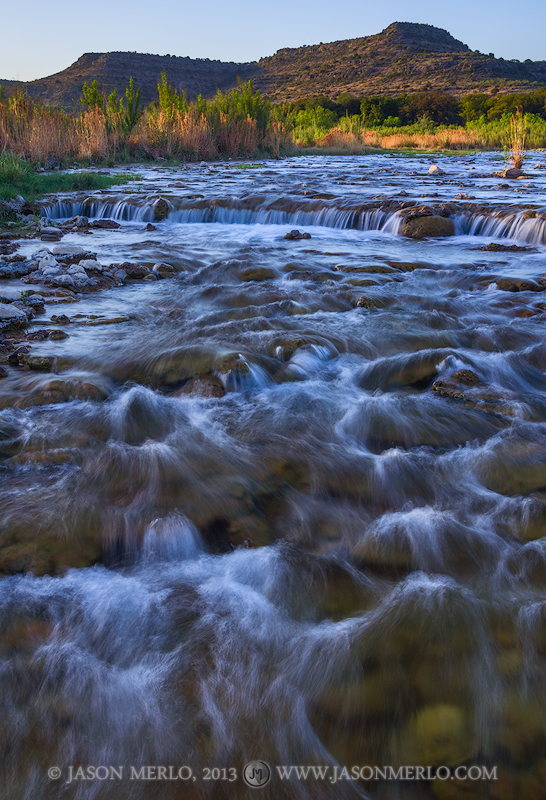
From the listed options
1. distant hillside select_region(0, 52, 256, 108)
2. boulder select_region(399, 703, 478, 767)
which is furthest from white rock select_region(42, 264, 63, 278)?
distant hillside select_region(0, 52, 256, 108)

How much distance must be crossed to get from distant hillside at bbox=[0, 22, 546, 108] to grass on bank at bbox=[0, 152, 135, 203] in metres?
58.2

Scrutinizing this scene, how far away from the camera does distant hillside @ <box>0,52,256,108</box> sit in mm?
68438

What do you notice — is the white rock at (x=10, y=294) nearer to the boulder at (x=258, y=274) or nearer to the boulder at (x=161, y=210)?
the boulder at (x=258, y=274)

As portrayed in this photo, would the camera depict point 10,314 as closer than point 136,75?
Yes

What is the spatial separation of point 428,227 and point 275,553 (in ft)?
28.1

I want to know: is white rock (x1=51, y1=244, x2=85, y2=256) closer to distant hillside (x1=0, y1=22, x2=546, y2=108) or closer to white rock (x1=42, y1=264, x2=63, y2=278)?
white rock (x1=42, y1=264, x2=63, y2=278)

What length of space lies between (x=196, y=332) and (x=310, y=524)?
9.73 ft

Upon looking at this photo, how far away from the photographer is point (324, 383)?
4258 millimetres

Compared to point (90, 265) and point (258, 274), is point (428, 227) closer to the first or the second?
point (258, 274)

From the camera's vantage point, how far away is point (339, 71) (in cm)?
7719

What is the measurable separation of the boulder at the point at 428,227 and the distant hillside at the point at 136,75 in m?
68.0

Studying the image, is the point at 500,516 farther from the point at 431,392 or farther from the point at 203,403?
the point at 203,403

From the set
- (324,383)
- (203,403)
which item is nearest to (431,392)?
(324,383)

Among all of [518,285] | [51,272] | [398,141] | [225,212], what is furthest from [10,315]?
[398,141]
